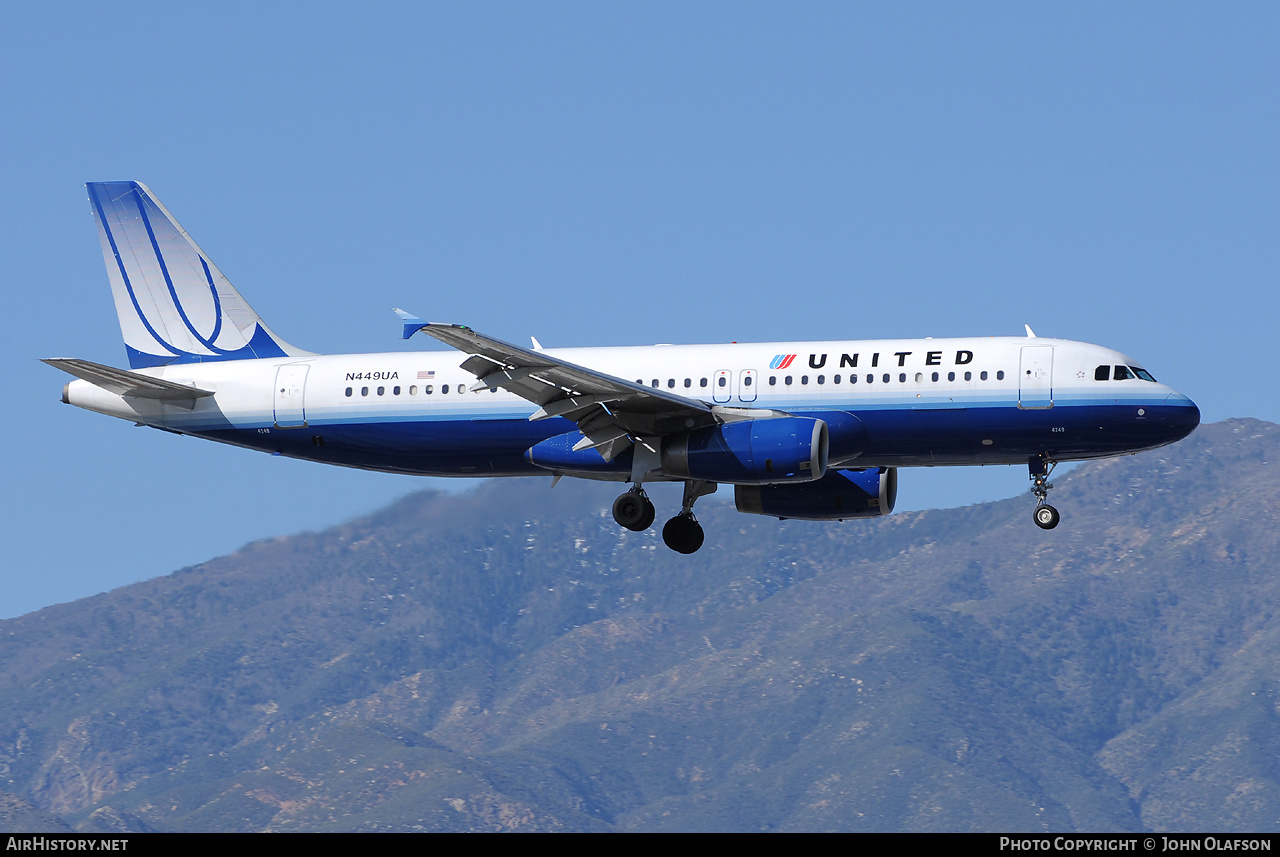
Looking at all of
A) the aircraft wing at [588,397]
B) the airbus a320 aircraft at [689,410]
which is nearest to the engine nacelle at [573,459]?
the airbus a320 aircraft at [689,410]

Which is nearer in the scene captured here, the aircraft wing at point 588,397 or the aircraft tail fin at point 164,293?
the aircraft wing at point 588,397

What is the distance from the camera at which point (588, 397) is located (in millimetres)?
51531

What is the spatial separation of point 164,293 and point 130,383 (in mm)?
5449

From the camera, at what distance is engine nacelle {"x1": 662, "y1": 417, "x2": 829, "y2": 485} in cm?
5022

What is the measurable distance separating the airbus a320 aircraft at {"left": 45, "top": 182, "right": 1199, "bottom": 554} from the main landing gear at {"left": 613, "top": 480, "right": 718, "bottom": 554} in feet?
0.28

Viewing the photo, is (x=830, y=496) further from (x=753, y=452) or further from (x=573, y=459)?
(x=573, y=459)

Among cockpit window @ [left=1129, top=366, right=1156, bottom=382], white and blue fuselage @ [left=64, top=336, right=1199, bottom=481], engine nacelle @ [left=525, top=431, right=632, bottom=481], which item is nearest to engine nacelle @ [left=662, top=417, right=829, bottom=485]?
engine nacelle @ [left=525, top=431, right=632, bottom=481]

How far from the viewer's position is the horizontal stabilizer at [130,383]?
2197 inches

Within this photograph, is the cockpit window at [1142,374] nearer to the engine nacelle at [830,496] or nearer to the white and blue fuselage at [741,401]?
the white and blue fuselage at [741,401]

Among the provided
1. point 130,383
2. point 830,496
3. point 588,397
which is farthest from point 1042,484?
point 130,383

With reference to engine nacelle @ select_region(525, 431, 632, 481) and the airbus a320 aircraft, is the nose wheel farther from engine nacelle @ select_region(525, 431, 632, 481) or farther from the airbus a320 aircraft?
engine nacelle @ select_region(525, 431, 632, 481)

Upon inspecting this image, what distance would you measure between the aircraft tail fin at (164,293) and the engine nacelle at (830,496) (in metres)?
15.1
